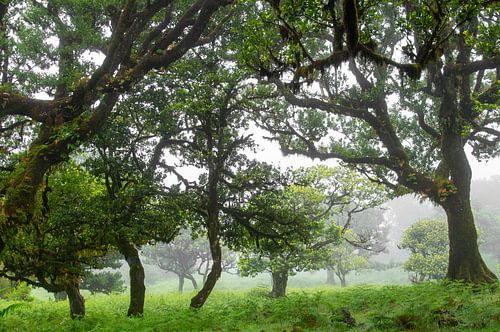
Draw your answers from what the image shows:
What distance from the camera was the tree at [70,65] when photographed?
10.5m

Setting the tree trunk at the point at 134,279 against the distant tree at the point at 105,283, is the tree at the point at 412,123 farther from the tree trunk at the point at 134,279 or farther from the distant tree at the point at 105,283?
the distant tree at the point at 105,283

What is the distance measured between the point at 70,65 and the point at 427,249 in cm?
3765

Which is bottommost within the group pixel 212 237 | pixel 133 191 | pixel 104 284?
pixel 104 284

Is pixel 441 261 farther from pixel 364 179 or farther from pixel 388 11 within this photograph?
pixel 388 11

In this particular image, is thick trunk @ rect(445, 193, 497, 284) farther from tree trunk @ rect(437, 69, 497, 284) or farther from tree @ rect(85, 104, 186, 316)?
tree @ rect(85, 104, 186, 316)

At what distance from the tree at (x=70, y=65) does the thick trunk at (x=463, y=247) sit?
13.2m

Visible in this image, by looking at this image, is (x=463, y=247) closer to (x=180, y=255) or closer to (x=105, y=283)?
(x=105, y=283)

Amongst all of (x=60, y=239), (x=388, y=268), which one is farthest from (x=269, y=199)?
(x=388, y=268)

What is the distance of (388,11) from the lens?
688 inches

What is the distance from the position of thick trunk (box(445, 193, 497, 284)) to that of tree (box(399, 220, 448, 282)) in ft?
69.2

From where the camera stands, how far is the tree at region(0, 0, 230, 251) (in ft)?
34.5

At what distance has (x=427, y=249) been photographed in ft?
127

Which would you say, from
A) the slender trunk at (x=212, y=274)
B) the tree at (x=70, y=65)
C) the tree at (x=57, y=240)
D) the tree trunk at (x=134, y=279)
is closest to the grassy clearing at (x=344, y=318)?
the slender trunk at (x=212, y=274)

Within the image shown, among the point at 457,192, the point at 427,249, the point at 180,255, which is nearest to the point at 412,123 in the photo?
the point at 457,192
